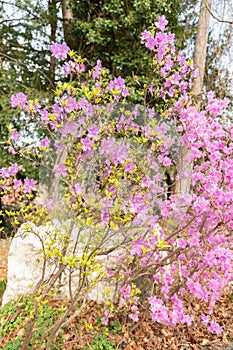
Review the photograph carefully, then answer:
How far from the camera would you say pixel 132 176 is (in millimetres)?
2713

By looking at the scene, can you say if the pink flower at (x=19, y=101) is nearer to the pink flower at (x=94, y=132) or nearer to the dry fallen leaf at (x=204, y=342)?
the pink flower at (x=94, y=132)

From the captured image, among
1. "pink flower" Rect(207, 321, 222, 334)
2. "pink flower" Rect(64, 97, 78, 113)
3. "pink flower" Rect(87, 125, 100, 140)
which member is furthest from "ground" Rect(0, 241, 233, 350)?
"pink flower" Rect(64, 97, 78, 113)

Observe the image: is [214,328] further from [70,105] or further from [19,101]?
[19,101]

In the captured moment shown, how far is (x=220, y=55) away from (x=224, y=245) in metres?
6.93

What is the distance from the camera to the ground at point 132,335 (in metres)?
3.17

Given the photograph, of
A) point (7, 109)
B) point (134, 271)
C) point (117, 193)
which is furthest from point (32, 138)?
point (117, 193)

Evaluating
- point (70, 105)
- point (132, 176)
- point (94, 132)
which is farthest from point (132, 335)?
point (70, 105)

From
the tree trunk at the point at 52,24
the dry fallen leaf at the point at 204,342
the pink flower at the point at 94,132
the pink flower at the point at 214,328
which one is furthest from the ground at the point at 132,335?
the tree trunk at the point at 52,24

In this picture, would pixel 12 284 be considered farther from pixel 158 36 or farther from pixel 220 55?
pixel 220 55

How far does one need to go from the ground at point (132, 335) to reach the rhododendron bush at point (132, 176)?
6.9 inches

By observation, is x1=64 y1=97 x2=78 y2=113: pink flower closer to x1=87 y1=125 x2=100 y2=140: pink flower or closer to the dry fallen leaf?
x1=87 y1=125 x2=100 y2=140: pink flower

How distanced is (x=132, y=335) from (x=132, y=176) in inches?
59.2

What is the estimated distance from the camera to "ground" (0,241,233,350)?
125 inches

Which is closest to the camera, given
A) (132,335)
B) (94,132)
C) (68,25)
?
(94,132)
